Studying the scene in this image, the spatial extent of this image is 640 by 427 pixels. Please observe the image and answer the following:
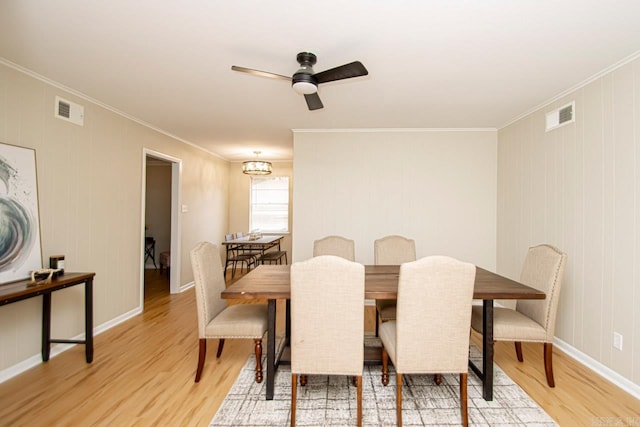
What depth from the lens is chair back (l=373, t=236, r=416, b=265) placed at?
3.33 meters

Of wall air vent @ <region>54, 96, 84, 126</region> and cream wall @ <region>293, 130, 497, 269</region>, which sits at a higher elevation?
wall air vent @ <region>54, 96, 84, 126</region>

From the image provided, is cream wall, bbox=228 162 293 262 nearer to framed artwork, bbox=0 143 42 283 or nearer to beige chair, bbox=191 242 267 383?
framed artwork, bbox=0 143 42 283

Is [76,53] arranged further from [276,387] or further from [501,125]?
[501,125]

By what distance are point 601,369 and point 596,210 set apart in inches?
51.0

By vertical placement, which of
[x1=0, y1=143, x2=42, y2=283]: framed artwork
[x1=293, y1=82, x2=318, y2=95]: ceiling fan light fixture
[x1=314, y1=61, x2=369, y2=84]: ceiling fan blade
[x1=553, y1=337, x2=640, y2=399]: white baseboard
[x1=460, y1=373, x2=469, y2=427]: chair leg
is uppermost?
[x1=314, y1=61, x2=369, y2=84]: ceiling fan blade

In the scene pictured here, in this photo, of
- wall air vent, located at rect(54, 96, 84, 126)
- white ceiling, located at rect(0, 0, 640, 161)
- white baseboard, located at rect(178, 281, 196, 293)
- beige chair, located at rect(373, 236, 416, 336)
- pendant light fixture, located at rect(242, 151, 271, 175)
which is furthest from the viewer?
pendant light fixture, located at rect(242, 151, 271, 175)

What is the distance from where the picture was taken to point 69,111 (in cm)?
288

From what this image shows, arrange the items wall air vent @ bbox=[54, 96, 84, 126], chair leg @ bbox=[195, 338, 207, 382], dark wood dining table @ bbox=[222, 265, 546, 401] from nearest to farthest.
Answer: dark wood dining table @ bbox=[222, 265, 546, 401]
chair leg @ bbox=[195, 338, 207, 382]
wall air vent @ bbox=[54, 96, 84, 126]

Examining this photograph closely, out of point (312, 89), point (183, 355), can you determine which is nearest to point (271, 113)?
point (312, 89)

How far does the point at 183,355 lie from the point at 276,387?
1.04 meters

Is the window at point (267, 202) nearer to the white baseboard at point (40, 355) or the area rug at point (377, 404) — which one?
the white baseboard at point (40, 355)

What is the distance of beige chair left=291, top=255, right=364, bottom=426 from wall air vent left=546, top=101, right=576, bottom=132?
2.68 meters

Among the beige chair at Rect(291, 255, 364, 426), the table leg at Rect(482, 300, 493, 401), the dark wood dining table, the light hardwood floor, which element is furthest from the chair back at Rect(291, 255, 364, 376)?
the table leg at Rect(482, 300, 493, 401)

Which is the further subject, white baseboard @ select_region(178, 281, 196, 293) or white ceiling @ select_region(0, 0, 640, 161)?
white baseboard @ select_region(178, 281, 196, 293)
